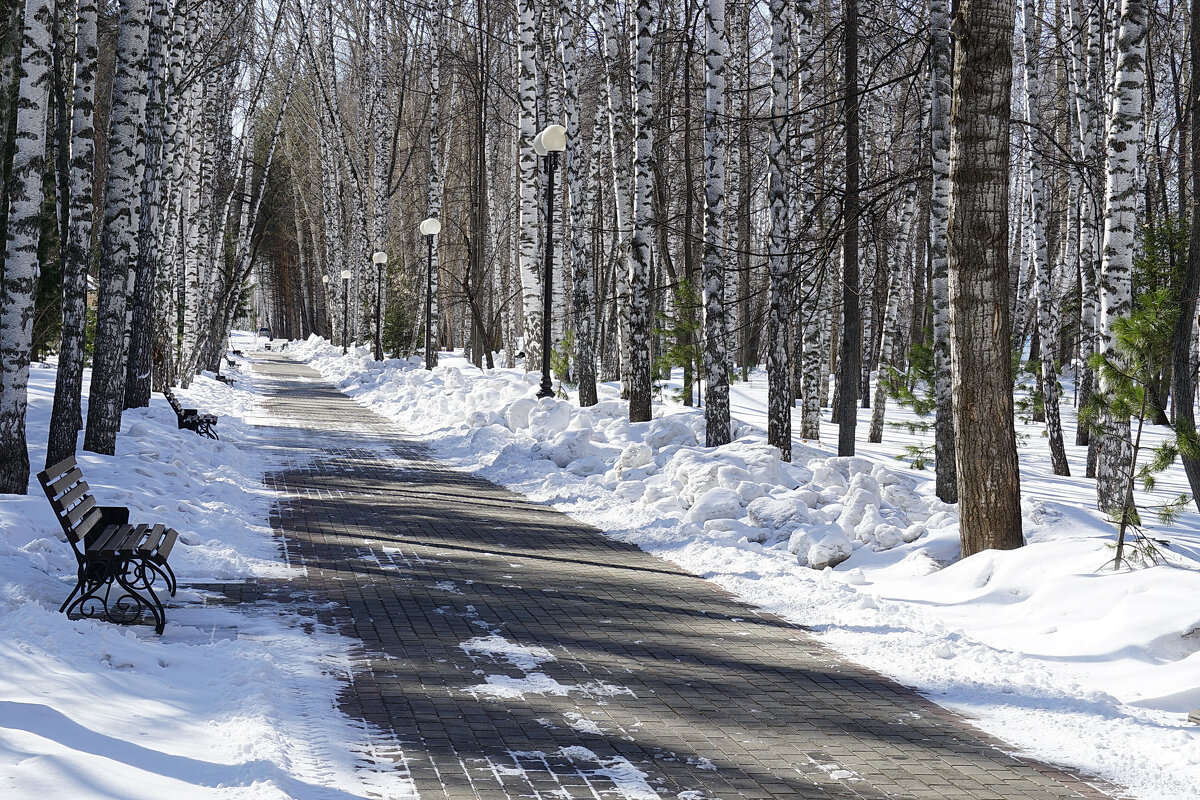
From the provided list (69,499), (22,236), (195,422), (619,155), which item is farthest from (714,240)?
(69,499)

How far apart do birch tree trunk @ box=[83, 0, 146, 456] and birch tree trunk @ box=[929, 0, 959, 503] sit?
29.1 feet

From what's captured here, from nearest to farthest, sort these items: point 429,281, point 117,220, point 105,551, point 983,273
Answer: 1. point 105,551
2. point 983,273
3. point 117,220
4. point 429,281

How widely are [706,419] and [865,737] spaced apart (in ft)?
30.7

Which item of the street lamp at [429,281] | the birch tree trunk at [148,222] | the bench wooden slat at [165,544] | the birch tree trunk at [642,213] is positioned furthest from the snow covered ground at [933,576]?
the street lamp at [429,281]

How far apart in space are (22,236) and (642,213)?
29.6 feet

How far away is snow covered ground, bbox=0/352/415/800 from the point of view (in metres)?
4.17

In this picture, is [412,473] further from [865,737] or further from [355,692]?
[865,737]

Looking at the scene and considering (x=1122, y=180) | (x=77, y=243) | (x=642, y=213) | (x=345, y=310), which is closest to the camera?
(x=77, y=243)

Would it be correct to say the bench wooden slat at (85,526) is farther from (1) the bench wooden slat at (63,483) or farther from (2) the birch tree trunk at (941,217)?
(2) the birch tree trunk at (941,217)

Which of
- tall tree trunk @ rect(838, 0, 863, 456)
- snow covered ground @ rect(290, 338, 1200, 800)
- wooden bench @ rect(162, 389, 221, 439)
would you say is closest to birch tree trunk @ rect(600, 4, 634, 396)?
tall tree trunk @ rect(838, 0, 863, 456)

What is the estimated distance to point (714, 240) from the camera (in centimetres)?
1402

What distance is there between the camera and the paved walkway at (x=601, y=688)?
15.2ft

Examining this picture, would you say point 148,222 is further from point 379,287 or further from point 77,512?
point 379,287

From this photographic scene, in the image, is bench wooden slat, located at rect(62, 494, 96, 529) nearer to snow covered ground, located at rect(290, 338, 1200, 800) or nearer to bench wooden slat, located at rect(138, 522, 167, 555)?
bench wooden slat, located at rect(138, 522, 167, 555)
